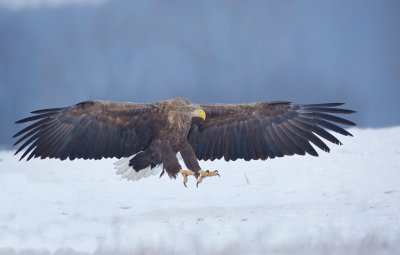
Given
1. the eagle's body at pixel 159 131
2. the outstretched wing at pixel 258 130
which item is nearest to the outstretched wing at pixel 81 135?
the eagle's body at pixel 159 131

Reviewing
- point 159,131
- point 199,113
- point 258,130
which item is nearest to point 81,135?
point 159,131

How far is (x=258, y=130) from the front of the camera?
8844mm

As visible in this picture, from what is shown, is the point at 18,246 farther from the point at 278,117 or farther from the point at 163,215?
the point at 278,117

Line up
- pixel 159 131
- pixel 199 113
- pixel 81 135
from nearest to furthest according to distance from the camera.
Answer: pixel 199 113 < pixel 159 131 < pixel 81 135

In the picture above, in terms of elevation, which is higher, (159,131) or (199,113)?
(199,113)

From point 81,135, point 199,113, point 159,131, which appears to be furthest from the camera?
point 81,135

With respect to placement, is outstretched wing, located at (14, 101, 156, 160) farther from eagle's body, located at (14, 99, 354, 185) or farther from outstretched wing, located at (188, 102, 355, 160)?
outstretched wing, located at (188, 102, 355, 160)

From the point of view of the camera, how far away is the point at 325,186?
11.1 meters

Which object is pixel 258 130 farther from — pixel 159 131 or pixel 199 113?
pixel 159 131

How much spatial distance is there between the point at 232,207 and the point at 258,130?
180 centimetres

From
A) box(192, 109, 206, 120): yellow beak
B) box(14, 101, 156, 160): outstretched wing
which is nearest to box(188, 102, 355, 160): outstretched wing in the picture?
box(192, 109, 206, 120): yellow beak

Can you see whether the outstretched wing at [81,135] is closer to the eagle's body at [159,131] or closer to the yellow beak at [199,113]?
the eagle's body at [159,131]

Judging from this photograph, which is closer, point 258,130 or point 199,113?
point 199,113

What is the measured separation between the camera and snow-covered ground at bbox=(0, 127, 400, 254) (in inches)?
343
